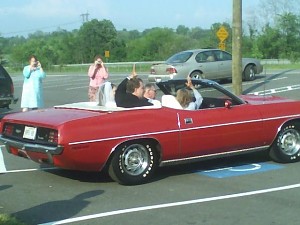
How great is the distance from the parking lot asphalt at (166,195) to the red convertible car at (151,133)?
0.31 meters

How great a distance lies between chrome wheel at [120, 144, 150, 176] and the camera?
283 inches

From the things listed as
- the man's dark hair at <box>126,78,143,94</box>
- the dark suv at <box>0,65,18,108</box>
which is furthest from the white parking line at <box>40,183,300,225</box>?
the dark suv at <box>0,65,18,108</box>

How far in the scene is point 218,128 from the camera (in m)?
7.79

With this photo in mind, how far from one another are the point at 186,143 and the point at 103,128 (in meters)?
1.20

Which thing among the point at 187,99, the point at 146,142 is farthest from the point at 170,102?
the point at 146,142

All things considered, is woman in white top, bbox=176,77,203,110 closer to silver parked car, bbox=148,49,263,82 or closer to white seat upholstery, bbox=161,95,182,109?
white seat upholstery, bbox=161,95,182,109

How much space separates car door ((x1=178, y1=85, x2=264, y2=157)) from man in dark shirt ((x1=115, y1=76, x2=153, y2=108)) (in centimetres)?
59

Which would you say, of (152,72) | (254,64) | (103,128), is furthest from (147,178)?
(254,64)

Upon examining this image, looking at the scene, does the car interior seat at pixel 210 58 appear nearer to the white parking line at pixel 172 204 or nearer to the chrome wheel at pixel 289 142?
the chrome wheel at pixel 289 142

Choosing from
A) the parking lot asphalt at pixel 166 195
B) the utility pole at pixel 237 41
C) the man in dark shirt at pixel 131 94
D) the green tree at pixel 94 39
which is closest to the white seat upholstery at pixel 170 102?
the man in dark shirt at pixel 131 94

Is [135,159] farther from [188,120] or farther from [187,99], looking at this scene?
[187,99]

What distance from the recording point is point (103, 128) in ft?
22.8

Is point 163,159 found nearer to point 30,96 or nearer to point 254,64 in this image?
point 30,96

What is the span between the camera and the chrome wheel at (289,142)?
861cm
